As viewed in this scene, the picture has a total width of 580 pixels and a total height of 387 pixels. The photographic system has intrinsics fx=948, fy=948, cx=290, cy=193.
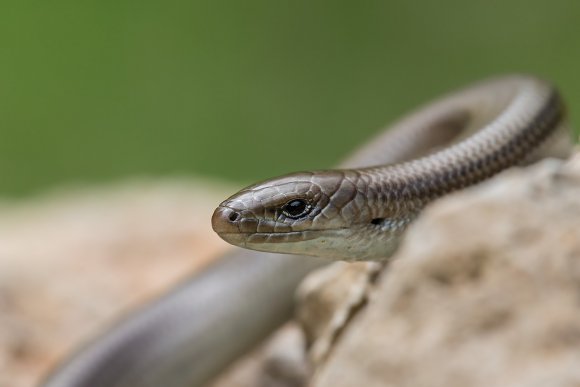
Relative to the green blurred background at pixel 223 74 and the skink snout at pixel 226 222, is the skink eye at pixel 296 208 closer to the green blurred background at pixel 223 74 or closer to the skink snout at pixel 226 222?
the skink snout at pixel 226 222

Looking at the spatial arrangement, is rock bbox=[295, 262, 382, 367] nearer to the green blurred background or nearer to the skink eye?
the skink eye

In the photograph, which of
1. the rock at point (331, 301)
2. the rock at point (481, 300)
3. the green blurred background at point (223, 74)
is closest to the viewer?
the rock at point (481, 300)

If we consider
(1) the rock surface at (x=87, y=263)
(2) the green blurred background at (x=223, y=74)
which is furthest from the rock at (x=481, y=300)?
(2) the green blurred background at (x=223, y=74)

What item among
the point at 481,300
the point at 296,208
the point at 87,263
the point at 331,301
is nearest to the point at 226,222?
the point at 296,208

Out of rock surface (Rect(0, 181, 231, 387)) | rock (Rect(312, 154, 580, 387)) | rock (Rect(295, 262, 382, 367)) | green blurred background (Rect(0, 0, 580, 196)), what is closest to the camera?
rock (Rect(312, 154, 580, 387))

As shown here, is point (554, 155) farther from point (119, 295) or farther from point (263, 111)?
point (263, 111)

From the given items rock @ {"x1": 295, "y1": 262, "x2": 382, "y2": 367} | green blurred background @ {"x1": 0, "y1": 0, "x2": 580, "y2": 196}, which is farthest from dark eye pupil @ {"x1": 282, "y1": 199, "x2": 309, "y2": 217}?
green blurred background @ {"x1": 0, "y1": 0, "x2": 580, "y2": 196}
